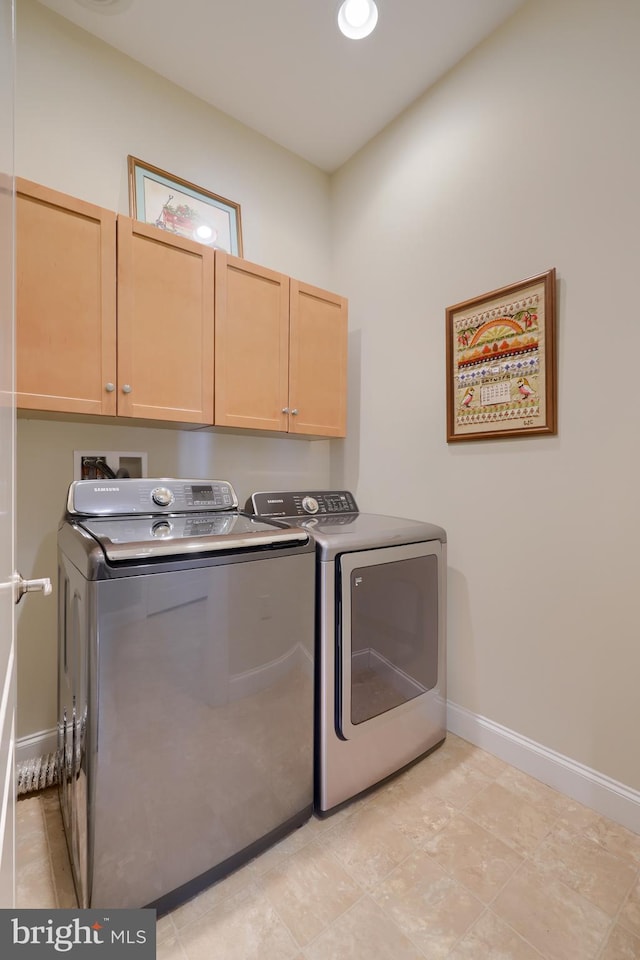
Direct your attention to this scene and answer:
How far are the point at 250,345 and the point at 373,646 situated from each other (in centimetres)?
137

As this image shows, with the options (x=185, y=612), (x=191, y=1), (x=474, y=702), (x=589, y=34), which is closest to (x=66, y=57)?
(x=191, y=1)

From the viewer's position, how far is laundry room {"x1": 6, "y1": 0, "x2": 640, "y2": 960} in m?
1.15

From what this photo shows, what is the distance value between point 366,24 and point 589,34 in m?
0.83

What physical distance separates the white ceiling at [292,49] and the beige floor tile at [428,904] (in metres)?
3.10

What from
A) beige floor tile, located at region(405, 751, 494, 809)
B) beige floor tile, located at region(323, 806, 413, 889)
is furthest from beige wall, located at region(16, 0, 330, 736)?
beige floor tile, located at region(405, 751, 494, 809)

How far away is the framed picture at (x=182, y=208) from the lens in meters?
1.85

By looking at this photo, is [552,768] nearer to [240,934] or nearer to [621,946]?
[621,946]

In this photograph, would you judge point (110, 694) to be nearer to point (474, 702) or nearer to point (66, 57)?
point (474, 702)

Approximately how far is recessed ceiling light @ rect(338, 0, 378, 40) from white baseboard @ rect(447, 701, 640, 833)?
115 inches

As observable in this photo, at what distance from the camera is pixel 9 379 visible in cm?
60

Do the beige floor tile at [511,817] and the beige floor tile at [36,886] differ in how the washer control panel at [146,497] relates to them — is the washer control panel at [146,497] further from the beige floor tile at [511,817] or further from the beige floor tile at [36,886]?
the beige floor tile at [511,817]

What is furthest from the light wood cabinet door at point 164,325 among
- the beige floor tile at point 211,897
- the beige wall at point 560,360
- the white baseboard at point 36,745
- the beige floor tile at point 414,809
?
the beige floor tile at point 414,809

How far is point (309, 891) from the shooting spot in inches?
45.0

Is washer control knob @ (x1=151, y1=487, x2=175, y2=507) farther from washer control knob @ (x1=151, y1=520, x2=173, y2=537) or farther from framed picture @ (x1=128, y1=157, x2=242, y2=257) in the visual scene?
framed picture @ (x1=128, y1=157, x2=242, y2=257)
